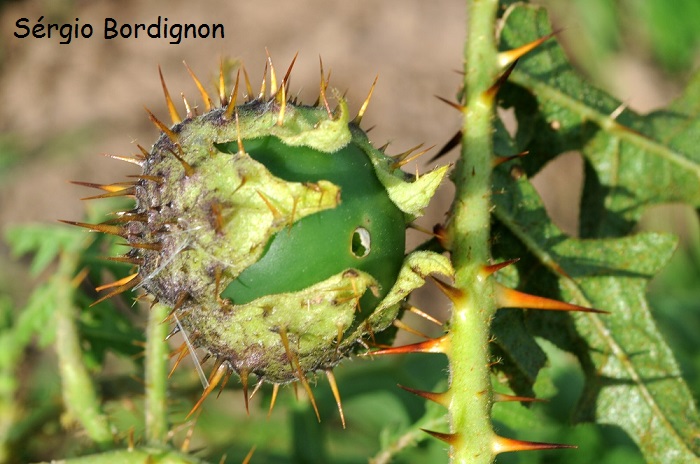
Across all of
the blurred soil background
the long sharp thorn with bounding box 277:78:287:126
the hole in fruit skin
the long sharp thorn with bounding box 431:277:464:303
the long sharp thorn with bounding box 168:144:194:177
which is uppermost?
the blurred soil background

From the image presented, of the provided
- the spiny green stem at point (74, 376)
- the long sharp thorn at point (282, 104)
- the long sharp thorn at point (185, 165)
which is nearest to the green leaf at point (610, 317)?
the long sharp thorn at point (282, 104)

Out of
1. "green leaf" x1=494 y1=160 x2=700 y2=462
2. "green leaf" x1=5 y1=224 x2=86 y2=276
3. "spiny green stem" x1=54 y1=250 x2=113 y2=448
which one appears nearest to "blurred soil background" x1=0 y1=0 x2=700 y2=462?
"green leaf" x1=5 y1=224 x2=86 y2=276

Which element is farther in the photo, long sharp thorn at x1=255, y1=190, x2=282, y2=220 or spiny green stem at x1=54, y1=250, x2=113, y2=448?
spiny green stem at x1=54, y1=250, x2=113, y2=448

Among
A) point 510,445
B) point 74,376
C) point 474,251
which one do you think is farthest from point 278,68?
point 510,445

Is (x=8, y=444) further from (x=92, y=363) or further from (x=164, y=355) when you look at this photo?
(x=164, y=355)

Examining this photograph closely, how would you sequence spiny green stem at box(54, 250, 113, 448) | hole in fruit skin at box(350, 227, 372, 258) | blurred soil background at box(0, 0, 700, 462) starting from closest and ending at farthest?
hole in fruit skin at box(350, 227, 372, 258), spiny green stem at box(54, 250, 113, 448), blurred soil background at box(0, 0, 700, 462)

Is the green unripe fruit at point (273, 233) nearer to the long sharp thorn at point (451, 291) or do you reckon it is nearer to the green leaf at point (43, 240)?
the long sharp thorn at point (451, 291)

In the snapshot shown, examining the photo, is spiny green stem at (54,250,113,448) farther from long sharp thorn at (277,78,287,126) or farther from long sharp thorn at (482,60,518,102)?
long sharp thorn at (482,60,518,102)

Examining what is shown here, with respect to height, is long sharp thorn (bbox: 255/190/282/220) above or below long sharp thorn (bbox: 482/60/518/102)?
below
